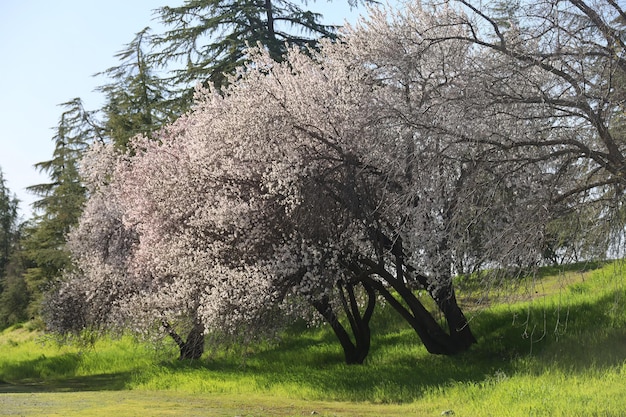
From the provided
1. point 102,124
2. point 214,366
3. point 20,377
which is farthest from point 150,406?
point 102,124

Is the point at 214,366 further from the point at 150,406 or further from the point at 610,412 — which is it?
the point at 610,412

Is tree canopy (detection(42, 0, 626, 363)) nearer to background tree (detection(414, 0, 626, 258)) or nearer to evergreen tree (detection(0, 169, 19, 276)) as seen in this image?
background tree (detection(414, 0, 626, 258))

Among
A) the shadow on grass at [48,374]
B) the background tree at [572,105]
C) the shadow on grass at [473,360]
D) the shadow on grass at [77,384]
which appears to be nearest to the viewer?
the background tree at [572,105]

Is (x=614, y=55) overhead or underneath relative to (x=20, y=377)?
overhead

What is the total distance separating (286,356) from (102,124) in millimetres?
25928

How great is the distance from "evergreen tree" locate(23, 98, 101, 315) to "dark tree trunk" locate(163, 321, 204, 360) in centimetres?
1441

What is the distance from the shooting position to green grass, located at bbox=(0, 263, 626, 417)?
13320 millimetres

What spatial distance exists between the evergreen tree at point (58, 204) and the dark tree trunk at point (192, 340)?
14406mm

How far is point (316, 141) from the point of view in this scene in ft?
57.6

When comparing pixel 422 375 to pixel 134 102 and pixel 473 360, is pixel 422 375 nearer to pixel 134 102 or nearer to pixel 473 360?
pixel 473 360

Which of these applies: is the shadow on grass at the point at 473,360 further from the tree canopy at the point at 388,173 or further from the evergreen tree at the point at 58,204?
the evergreen tree at the point at 58,204

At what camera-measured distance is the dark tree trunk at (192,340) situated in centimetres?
2033


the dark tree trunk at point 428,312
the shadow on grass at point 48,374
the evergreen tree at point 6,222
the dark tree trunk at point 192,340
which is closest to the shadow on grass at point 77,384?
the shadow on grass at point 48,374

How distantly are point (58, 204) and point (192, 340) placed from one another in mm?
22775
